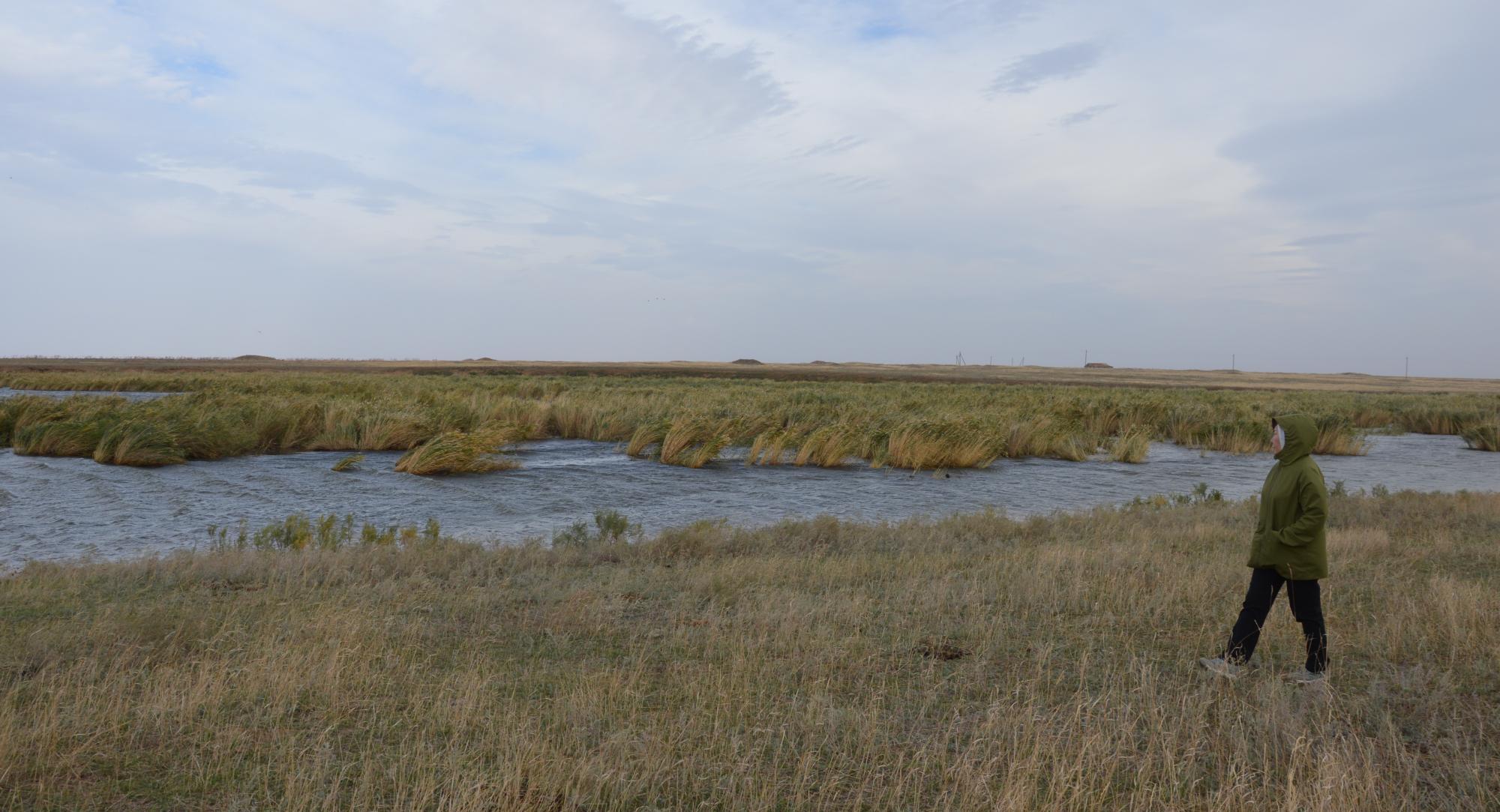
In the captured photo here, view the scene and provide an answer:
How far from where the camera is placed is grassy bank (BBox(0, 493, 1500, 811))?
3.87 meters

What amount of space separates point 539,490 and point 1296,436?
13.5 metres

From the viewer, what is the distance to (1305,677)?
5488mm

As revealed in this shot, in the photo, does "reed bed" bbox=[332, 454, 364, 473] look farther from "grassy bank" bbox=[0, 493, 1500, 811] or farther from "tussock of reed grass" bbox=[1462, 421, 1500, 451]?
"tussock of reed grass" bbox=[1462, 421, 1500, 451]

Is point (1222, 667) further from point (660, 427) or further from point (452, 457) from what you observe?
point (660, 427)

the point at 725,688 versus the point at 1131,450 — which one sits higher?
the point at 725,688

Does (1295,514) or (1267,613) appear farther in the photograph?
(1267,613)

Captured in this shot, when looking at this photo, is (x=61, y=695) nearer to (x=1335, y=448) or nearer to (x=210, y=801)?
(x=210, y=801)

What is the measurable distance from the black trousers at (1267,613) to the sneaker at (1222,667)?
0.05 metres

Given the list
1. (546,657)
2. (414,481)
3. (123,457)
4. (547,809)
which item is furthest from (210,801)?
(123,457)

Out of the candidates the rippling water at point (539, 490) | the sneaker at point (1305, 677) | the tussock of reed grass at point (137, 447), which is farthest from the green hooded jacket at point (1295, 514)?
the tussock of reed grass at point (137, 447)

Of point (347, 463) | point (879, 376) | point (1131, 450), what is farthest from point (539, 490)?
point (879, 376)

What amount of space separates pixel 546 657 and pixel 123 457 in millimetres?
16983

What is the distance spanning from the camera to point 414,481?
17.7 m

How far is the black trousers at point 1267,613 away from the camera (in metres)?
5.43
